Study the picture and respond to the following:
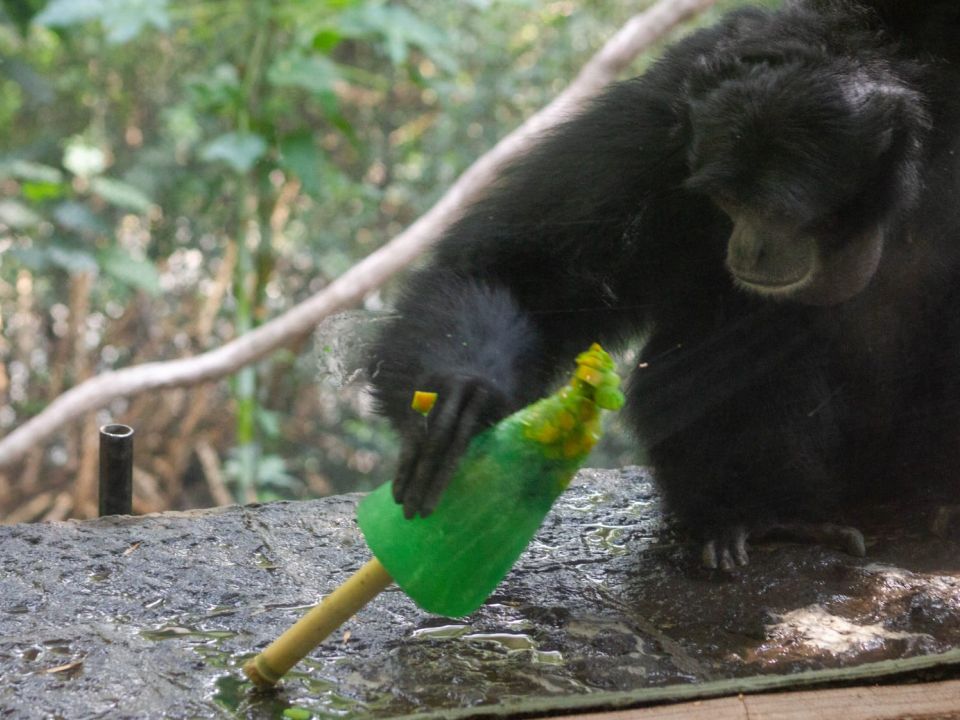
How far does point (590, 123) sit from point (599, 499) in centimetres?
90

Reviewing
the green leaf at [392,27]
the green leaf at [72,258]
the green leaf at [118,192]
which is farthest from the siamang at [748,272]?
the green leaf at [72,258]

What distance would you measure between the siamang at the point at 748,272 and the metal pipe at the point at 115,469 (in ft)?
2.09

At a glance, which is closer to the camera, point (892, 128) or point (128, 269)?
point (892, 128)

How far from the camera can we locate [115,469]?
234 cm

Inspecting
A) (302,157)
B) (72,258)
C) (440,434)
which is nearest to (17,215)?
(72,258)

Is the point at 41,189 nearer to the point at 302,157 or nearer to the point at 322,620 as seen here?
the point at 302,157

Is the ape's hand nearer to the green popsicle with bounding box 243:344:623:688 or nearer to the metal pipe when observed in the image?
the green popsicle with bounding box 243:344:623:688

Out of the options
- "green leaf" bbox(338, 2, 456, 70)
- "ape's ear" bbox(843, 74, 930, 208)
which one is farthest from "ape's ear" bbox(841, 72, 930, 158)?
"green leaf" bbox(338, 2, 456, 70)

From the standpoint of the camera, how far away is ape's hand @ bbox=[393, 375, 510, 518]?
1479 millimetres

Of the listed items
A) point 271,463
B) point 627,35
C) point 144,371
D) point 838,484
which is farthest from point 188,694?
point 627,35

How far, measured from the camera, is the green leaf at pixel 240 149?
4.28 metres

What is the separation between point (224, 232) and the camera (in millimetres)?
5031

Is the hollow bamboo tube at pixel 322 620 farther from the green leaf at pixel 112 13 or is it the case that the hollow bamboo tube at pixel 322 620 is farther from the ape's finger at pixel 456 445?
the green leaf at pixel 112 13

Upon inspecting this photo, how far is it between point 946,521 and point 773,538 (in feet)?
1.21
